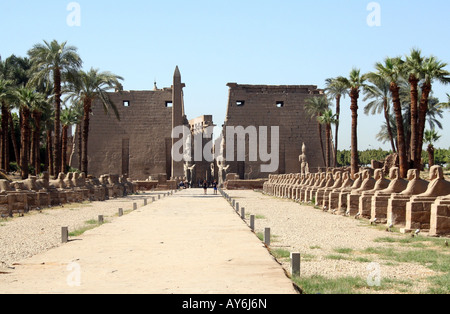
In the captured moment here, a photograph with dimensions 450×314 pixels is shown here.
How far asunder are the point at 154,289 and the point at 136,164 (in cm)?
5297

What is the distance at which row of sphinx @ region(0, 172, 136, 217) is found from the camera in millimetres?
17984

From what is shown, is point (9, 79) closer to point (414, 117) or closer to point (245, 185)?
point (245, 185)

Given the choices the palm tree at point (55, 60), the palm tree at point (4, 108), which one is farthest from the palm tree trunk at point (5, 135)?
the palm tree at point (55, 60)

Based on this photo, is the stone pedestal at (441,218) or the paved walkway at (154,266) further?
the stone pedestal at (441,218)

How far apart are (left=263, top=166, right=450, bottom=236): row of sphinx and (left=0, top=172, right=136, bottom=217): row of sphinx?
997 centimetres

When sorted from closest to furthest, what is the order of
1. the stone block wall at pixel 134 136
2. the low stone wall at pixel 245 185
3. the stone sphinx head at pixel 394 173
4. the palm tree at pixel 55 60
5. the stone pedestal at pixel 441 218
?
the stone pedestal at pixel 441 218, the stone sphinx head at pixel 394 173, the palm tree at pixel 55 60, the low stone wall at pixel 245 185, the stone block wall at pixel 134 136

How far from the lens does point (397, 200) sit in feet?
42.4

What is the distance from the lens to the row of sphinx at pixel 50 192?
17984 millimetres

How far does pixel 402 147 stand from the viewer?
26.4 metres

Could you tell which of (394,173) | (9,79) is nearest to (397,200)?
(394,173)

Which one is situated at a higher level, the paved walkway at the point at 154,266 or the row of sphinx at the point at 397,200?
the row of sphinx at the point at 397,200

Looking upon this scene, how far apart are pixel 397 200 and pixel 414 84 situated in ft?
45.6

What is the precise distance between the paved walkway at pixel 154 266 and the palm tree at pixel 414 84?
15693mm

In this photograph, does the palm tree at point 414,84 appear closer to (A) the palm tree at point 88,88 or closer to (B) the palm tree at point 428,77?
(B) the palm tree at point 428,77
